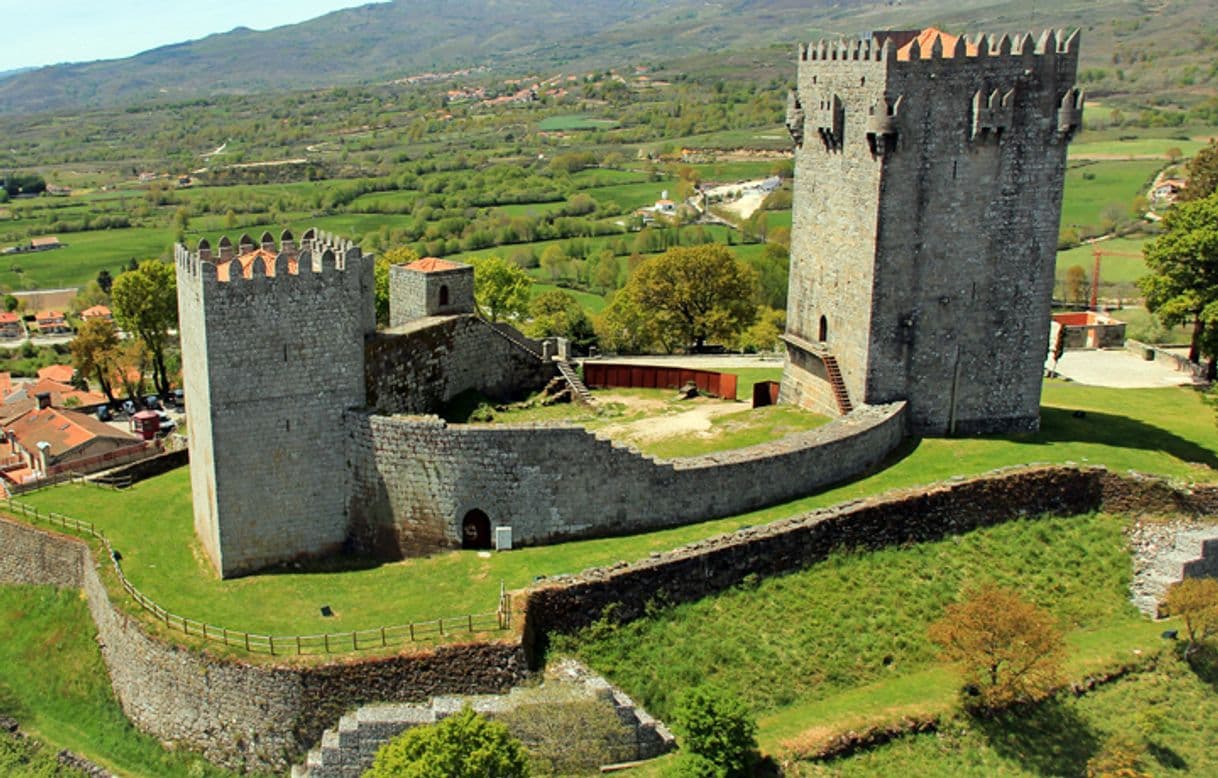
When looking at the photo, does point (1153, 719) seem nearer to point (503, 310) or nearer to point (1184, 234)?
point (1184, 234)

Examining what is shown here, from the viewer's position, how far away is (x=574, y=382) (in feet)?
120

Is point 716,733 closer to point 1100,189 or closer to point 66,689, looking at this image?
point 66,689

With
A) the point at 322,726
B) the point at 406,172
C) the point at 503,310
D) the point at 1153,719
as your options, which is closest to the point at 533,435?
the point at 322,726

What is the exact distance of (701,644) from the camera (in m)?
24.0

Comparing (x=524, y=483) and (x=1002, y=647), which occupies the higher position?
(x=524, y=483)

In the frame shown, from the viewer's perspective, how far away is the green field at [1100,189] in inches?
3984

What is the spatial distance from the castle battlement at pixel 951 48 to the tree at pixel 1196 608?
13188mm

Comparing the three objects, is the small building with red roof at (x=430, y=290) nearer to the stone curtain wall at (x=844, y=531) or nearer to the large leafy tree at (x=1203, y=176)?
the stone curtain wall at (x=844, y=531)

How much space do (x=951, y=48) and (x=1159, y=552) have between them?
12.9 meters

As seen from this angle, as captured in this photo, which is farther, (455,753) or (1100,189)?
(1100,189)

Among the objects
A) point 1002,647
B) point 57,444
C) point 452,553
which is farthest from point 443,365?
point 57,444

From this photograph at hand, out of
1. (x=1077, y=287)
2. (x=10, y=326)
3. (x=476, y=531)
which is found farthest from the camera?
(x=10, y=326)

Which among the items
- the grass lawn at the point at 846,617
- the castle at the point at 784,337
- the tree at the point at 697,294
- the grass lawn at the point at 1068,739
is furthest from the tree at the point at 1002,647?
the tree at the point at 697,294

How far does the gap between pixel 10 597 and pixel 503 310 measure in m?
28.5
